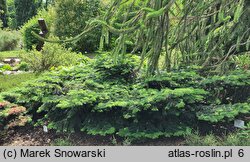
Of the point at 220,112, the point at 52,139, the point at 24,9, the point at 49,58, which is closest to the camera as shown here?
the point at 220,112

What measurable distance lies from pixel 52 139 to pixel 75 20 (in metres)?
12.6

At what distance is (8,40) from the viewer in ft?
66.1

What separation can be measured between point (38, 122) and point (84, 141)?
70 cm

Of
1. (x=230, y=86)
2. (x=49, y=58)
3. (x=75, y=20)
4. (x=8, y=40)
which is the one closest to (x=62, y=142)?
(x=230, y=86)

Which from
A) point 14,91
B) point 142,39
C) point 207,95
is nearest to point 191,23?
point 142,39

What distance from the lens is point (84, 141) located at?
4.33m

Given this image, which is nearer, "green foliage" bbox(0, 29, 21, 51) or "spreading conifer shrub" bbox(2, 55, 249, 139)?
"spreading conifer shrub" bbox(2, 55, 249, 139)

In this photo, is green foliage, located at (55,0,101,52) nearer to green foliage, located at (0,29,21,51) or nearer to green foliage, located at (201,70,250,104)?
green foliage, located at (0,29,21,51)

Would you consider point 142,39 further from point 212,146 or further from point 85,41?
point 85,41

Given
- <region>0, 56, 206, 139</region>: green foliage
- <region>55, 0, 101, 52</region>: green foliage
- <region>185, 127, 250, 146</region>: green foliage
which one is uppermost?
<region>55, 0, 101, 52</region>: green foliage

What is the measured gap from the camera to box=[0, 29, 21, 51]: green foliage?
19656 mm

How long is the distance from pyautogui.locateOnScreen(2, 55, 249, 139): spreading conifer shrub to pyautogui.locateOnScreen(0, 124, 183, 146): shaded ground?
3.5 inches

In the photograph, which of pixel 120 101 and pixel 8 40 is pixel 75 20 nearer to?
pixel 8 40

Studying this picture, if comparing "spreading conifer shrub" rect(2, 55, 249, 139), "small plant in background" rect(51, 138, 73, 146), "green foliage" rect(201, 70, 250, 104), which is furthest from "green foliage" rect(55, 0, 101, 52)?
"small plant in background" rect(51, 138, 73, 146)
